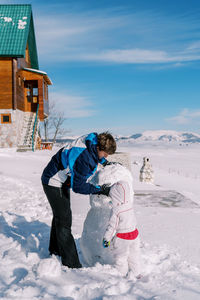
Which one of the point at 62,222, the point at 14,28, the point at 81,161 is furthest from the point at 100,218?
the point at 14,28

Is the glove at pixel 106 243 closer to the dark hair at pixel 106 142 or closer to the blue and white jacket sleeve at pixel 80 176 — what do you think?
the blue and white jacket sleeve at pixel 80 176

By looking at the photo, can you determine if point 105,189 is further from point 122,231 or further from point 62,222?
point 62,222

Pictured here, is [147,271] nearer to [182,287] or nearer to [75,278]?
[182,287]

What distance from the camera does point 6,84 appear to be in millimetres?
18938

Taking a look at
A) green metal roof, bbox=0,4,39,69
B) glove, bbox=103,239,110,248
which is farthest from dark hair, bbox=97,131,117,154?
green metal roof, bbox=0,4,39,69

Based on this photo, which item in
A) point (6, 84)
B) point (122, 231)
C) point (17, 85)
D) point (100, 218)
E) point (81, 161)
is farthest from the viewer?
point (17, 85)

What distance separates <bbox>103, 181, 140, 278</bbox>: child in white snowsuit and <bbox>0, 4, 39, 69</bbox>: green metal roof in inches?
690

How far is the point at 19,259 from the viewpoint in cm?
353

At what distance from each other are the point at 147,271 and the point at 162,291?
66 centimetres

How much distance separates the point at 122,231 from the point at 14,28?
64.4 ft

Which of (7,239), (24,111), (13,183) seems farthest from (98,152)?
(24,111)

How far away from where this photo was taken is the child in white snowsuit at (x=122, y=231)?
3131 mm

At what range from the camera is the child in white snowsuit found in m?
Result: 3.13

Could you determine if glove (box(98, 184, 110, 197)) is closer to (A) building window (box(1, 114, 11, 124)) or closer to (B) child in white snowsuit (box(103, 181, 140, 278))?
(B) child in white snowsuit (box(103, 181, 140, 278))
